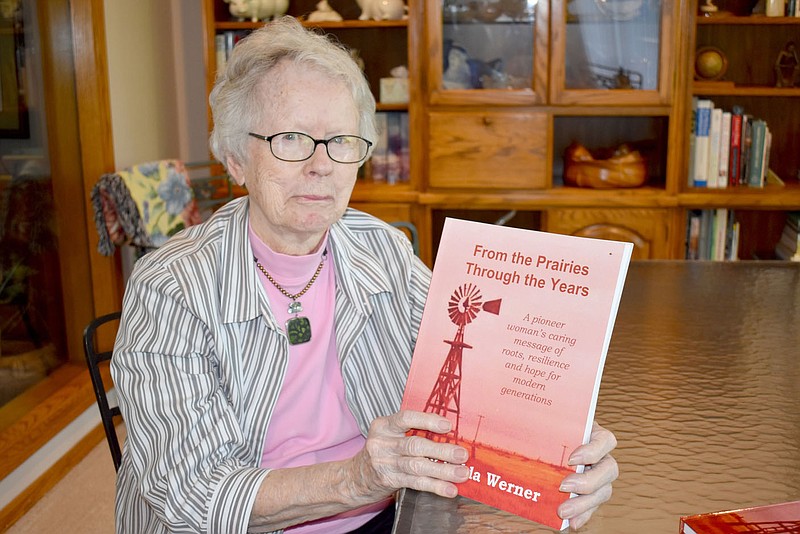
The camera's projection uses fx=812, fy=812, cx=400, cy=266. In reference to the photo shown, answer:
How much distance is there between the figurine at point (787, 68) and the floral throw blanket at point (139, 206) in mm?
2383

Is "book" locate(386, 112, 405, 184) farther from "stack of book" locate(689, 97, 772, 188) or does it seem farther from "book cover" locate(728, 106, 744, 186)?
"book cover" locate(728, 106, 744, 186)

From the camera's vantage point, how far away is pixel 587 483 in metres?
0.78

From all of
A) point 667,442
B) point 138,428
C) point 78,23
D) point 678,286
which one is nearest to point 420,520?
point 667,442

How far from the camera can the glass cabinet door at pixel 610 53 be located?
3029 mm

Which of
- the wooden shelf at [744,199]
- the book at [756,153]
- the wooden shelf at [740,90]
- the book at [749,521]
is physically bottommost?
the book at [749,521]

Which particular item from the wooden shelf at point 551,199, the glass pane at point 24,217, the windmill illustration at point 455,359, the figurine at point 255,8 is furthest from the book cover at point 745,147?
the windmill illustration at point 455,359

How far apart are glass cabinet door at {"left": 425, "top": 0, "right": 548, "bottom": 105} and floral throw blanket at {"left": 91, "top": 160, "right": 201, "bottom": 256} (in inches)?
40.6

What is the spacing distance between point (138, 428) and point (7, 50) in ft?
6.46

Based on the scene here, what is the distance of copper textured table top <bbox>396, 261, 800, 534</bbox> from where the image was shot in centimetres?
79

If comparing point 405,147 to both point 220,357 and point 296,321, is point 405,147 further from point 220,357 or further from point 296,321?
point 220,357

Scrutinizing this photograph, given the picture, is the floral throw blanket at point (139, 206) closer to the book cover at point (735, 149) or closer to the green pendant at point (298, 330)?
the green pendant at point (298, 330)

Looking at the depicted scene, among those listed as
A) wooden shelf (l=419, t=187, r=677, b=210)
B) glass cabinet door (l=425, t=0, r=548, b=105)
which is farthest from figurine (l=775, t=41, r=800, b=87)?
glass cabinet door (l=425, t=0, r=548, b=105)

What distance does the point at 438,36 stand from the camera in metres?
3.07

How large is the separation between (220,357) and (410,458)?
1.40 ft
